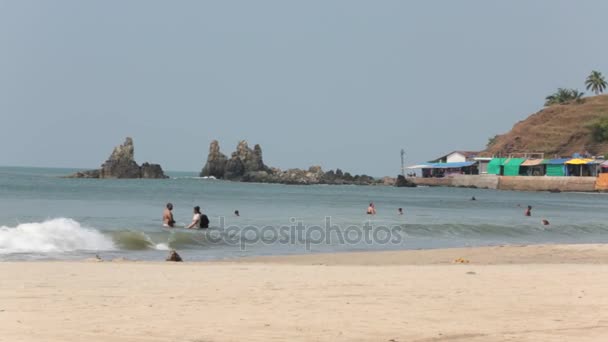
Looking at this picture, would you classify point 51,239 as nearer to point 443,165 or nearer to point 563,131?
point 443,165

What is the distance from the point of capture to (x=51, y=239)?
25.1 m

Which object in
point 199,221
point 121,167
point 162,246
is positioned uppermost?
point 121,167

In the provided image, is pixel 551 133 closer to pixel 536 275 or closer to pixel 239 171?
pixel 239 171

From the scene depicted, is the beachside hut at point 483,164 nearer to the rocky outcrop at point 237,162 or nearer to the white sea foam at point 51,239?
the rocky outcrop at point 237,162

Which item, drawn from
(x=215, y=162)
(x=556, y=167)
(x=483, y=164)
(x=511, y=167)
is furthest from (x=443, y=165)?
(x=215, y=162)

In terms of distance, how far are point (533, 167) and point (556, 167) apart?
5174 millimetres

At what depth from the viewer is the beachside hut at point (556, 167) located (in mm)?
116863

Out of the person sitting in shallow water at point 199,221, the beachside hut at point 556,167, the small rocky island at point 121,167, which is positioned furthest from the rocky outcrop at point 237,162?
the person sitting in shallow water at point 199,221

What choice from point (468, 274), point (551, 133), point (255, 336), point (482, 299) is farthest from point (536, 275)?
point (551, 133)

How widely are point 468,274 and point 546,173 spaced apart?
4298 inches

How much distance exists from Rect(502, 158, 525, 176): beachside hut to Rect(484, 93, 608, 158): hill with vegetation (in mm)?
15373

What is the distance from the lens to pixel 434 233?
119 ft

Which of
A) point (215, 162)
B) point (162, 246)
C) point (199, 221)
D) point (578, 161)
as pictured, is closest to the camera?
point (162, 246)

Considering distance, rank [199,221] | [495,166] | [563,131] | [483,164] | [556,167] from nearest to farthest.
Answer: [199,221] → [556,167] → [495,166] → [483,164] → [563,131]
